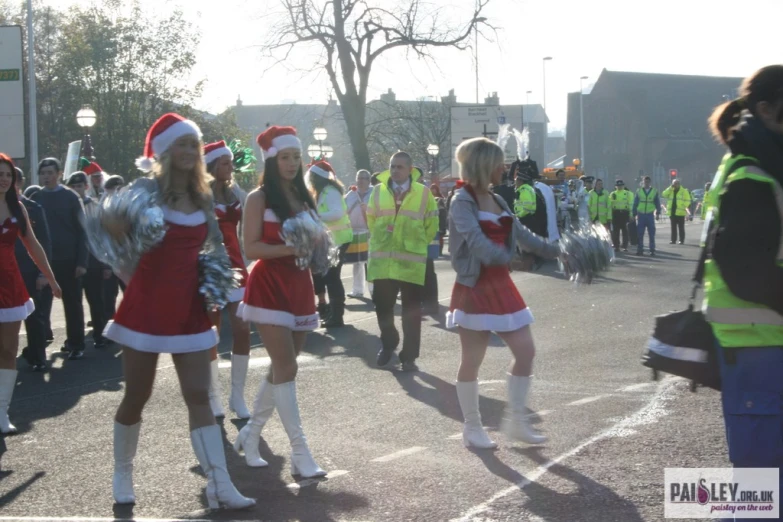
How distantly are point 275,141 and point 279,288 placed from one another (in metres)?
0.84

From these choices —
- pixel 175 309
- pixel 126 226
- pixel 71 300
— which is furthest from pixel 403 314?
pixel 126 226

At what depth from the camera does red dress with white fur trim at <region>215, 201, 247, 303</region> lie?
24.3 feet

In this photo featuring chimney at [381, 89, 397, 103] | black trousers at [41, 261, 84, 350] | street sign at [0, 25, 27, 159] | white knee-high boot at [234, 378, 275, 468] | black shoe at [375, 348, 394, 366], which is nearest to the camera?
white knee-high boot at [234, 378, 275, 468]

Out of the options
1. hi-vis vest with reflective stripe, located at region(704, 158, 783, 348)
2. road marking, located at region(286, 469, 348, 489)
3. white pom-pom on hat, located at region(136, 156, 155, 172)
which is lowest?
road marking, located at region(286, 469, 348, 489)

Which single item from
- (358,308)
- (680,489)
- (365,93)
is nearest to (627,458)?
(680,489)

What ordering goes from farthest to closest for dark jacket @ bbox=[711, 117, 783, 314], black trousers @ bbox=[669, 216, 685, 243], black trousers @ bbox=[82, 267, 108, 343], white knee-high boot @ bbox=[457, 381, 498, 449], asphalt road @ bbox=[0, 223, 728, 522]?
black trousers @ bbox=[669, 216, 685, 243] < black trousers @ bbox=[82, 267, 108, 343] < white knee-high boot @ bbox=[457, 381, 498, 449] < asphalt road @ bbox=[0, 223, 728, 522] < dark jacket @ bbox=[711, 117, 783, 314]

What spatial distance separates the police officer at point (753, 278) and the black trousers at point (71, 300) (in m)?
8.36

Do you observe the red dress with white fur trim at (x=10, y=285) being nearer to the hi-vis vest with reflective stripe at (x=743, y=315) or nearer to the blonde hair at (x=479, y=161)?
the blonde hair at (x=479, y=161)

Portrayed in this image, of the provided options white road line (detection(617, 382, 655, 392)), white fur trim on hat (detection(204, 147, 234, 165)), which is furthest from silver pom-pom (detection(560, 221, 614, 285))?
white fur trim on hat (detection(204, 147, 234, 165))

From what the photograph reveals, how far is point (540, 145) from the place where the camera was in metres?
106

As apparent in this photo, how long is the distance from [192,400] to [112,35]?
4272cm

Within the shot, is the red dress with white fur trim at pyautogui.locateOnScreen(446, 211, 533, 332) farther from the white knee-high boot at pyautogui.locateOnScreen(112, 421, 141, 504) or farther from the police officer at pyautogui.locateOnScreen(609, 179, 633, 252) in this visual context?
the police officer at pyautogui.locateOnScreen(609, 179, 633, 252)

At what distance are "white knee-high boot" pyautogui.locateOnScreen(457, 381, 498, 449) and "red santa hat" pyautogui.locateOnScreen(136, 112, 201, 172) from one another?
2.30m

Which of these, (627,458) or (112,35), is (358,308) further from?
(112,35)
